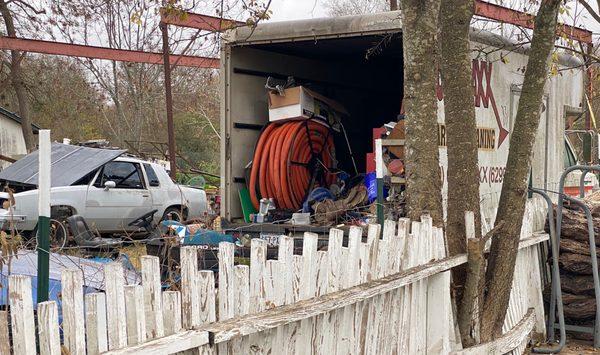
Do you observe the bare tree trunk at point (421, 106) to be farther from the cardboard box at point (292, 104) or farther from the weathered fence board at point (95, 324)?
the cardboard box at point (292, 104)

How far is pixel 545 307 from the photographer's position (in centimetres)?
867

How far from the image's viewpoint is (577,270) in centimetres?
834

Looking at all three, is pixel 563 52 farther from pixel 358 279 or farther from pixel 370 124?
pixel 358 279

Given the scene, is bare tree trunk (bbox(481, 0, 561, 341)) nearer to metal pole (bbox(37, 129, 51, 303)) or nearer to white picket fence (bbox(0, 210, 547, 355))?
white picket fence (bbox(0, 210, 547, 355))

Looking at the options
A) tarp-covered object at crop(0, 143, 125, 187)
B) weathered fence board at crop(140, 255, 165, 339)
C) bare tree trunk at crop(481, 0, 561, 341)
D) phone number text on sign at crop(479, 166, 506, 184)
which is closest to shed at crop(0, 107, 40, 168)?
tarp-covered object at crop(0, 143, 125, 187)

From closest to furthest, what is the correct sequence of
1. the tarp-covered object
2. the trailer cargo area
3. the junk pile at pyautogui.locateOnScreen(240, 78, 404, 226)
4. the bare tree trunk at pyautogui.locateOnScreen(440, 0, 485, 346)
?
1. the bare tree trunk at pyautogui.locateOnScreen(440, 0, 485, 346)
2. the junk pile at pyautogui.locateOnScreen(240, 78, 404, 226)
3. the trailer cargo area
4. the tarp-covered object

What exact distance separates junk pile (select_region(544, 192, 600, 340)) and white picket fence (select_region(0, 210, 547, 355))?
182 cm

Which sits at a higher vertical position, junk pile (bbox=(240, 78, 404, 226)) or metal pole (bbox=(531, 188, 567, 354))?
junk pile (bbox=(240, 78, 404, 226))

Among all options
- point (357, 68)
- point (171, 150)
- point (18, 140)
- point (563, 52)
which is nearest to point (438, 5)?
point (357, 68)

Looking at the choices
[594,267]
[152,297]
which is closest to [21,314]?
[152,297]

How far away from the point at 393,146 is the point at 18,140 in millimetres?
33009

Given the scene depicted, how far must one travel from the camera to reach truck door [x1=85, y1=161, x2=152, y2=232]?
16.2 m

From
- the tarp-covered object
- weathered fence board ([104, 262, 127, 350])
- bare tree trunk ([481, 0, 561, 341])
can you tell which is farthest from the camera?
the tarp-covered object

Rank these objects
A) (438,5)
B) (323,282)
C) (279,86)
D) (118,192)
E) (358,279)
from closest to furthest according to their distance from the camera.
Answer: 1. (323,282)
2. (358,279)
3. (438,5)
4. (279,86)
5. (118,192)
